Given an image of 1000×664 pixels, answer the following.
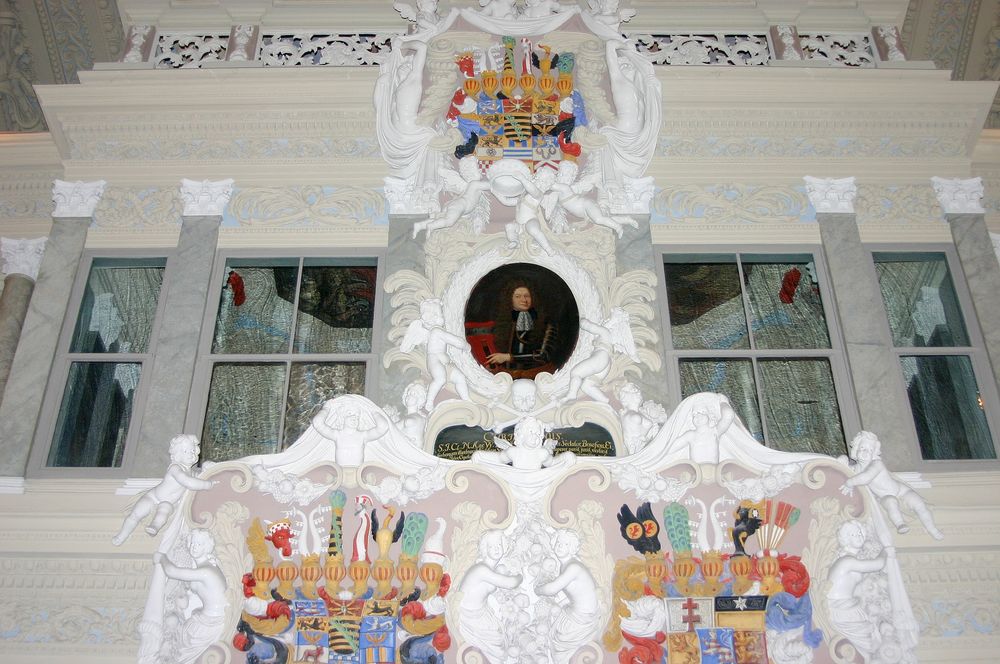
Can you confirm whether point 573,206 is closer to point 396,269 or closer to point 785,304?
point 396,269

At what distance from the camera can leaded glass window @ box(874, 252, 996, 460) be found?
589 centimetres

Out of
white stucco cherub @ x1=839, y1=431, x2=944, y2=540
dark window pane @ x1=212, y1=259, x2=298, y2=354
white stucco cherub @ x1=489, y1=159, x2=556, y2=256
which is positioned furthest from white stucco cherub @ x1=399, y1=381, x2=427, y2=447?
white stucco cherub @ x1=839, y1=431, x2=944, y2=540

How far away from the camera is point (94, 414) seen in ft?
19.6

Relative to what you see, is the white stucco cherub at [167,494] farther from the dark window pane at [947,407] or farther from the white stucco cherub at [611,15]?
the white stucco cherub at [611,15]

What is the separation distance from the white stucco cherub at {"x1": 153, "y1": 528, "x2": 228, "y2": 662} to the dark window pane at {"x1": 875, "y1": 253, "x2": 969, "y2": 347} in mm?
4849

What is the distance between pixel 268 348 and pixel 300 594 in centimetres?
191

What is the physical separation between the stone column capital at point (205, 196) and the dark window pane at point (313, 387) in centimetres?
154

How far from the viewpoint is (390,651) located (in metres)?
4.86

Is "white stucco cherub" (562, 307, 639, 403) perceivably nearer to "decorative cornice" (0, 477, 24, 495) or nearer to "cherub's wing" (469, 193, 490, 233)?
"cherub's wing" (469, 193, 490, 233)

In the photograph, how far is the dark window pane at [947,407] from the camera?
5.85 meters

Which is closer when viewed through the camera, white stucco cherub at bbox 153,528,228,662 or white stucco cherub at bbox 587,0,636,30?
white stucco cherub at bbox 153,528,228,662

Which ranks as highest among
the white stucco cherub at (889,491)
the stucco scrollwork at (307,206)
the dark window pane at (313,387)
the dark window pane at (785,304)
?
the stucco scrollwork at (307,206)

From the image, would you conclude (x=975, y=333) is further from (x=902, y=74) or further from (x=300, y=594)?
(x=300, y=594)

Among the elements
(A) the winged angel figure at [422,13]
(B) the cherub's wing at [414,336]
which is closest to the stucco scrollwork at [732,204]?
(B) the cherub's wing at [414,336]
